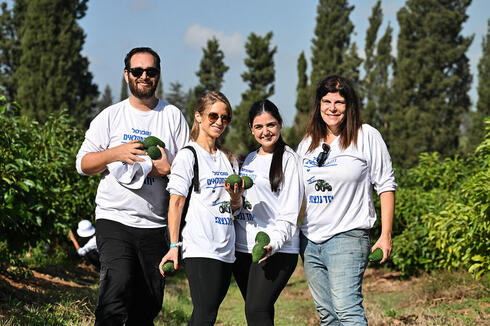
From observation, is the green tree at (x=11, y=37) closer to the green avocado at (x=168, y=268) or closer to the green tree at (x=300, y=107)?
the green tree at (x=300, y=107)

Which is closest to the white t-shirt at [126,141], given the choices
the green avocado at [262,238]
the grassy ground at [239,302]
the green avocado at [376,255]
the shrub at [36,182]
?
the green avocado at [262,238]

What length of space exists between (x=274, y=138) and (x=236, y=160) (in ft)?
1.03

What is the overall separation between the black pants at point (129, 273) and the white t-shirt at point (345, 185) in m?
1.09

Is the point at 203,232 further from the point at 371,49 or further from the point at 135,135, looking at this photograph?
the point at 371,49

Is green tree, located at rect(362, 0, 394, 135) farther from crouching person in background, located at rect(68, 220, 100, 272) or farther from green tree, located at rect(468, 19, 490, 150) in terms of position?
crouching person in background, located at rect(68, 220, 100, 272)

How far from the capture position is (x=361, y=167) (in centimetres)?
392

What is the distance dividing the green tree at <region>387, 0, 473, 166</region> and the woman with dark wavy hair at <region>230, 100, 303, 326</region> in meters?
26.5

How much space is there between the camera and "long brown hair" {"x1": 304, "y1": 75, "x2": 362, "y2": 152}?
13.1 ft

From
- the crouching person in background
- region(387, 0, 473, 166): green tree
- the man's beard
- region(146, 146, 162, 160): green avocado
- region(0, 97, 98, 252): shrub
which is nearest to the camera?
region(146, 146, 162, 160): green avocado

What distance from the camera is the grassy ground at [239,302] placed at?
5.96 meters

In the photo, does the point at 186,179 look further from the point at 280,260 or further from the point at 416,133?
the point at 416,133

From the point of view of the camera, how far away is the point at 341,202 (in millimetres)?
3871

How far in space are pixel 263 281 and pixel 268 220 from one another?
0.41 metres

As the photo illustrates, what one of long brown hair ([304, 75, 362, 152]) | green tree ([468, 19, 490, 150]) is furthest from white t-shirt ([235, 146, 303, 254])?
green tree ([468, 19, 490, 150])
